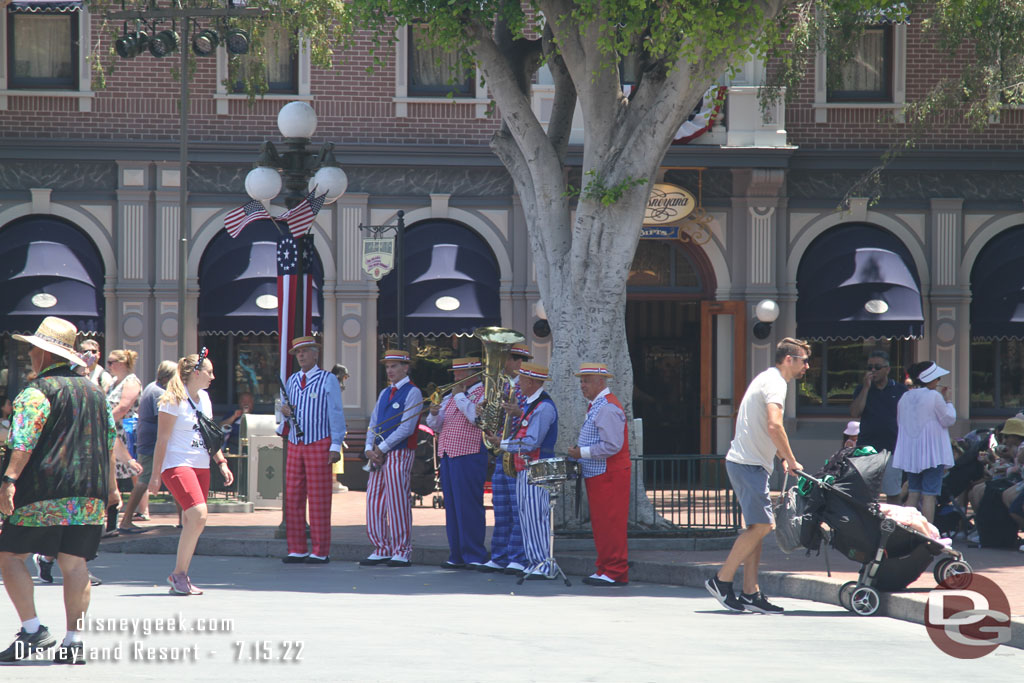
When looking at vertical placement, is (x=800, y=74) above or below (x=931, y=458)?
above

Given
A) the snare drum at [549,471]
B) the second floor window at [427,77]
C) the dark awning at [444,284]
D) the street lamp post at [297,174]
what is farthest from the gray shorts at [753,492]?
the second floor window at [427,77]

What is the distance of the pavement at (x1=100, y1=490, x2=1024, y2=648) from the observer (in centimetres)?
996

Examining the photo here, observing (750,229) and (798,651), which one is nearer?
(798,651)

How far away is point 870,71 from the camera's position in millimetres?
21188

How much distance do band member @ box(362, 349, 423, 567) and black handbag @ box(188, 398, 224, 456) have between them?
1659mm

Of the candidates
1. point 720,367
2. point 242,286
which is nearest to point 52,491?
point 242,286

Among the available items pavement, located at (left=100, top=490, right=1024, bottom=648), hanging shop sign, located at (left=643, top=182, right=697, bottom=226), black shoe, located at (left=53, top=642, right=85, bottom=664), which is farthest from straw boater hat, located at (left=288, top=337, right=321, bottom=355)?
hanging shop sign, located at (left=643, top=182, right=697, bottom=226)

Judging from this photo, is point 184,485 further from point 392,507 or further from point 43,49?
point 43,49

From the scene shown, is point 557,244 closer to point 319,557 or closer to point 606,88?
point 606,88

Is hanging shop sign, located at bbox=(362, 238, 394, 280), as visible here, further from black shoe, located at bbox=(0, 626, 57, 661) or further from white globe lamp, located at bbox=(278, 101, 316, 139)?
black shoe, located at bbox=(0, 626, 57, 661)

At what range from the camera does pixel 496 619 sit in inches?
348

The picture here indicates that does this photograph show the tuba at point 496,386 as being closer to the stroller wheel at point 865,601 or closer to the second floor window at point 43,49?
the stroller wheel at point 865,601

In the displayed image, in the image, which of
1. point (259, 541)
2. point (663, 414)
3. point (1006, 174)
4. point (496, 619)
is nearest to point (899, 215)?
point (1006, 174)

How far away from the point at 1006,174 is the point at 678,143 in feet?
17.9
